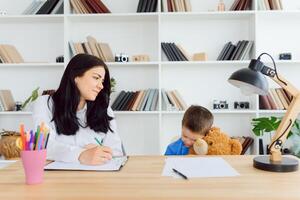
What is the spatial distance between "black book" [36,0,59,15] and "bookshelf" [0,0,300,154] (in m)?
0.12

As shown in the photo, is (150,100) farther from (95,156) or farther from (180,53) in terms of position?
(95,156)

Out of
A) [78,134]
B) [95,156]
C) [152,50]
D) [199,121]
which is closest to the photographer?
[95,156]

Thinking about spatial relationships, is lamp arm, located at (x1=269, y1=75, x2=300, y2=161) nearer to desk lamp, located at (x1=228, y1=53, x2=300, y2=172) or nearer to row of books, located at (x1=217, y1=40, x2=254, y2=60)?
desk lamp, located at (x1=228, y1=53, x2=300, y2=172)

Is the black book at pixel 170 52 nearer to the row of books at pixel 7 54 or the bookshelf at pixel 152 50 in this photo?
the bookshelf at pixel 152 50

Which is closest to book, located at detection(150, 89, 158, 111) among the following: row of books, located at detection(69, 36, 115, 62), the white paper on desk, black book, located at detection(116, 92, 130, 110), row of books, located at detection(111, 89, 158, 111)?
row of books, located at detection(111, 89, 158, 111)

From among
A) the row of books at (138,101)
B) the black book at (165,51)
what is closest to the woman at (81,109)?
the row of books at (138,101)

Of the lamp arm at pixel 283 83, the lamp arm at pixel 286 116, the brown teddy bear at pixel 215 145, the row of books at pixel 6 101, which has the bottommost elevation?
the row of books at pixel 6 101

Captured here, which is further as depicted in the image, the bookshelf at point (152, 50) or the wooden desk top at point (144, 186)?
the bookshelf at point (152, 50)

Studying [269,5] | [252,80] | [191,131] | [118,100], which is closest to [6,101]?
[118,100]

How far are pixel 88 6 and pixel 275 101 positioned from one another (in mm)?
1904

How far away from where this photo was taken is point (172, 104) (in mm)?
3129

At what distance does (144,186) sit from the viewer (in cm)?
92

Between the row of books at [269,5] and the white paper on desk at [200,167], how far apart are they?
2.18m

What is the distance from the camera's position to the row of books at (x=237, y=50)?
308cm
